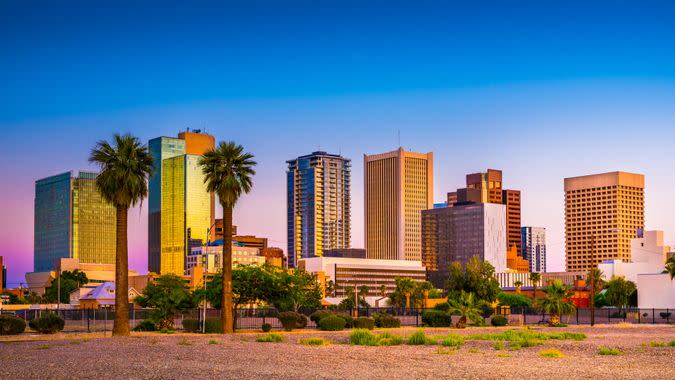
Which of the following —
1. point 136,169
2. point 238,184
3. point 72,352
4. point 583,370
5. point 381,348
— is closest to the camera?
point 583,370

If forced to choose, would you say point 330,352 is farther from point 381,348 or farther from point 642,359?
point 642,359

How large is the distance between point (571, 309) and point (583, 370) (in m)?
52.9

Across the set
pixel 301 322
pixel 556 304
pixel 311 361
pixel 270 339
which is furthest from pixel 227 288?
pixel 556 304

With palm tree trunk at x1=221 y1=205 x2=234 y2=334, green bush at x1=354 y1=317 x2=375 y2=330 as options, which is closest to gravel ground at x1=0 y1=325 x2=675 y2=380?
palm tree trunk at x1=221 y1=205 x2=234 y2=334

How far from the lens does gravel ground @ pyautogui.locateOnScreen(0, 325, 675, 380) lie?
3045cm

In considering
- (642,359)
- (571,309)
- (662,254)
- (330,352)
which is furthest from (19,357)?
(662,254)

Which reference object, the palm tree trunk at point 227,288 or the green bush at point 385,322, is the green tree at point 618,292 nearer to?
the green bush at point 385,322

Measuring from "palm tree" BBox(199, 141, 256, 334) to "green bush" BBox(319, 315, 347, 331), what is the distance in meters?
10.5

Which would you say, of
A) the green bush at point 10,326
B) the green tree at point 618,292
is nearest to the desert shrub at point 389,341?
the green bush at point 10,326

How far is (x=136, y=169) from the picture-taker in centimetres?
5928

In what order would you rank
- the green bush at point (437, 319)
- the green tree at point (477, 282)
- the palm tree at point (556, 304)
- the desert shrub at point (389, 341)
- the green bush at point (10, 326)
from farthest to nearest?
the green tree at point (477, 282) → the palm tree at point (556, 304) → the green bush at point (437, 319) → the green bush at point (10, 326) → the desert shrub at point (389, 341)

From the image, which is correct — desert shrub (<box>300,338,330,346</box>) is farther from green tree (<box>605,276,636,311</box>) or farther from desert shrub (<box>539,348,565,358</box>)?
green tree (<box>605,276,636,311</box>)

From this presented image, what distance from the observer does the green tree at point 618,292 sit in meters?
159

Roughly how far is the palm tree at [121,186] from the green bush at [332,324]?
61.8 ft
